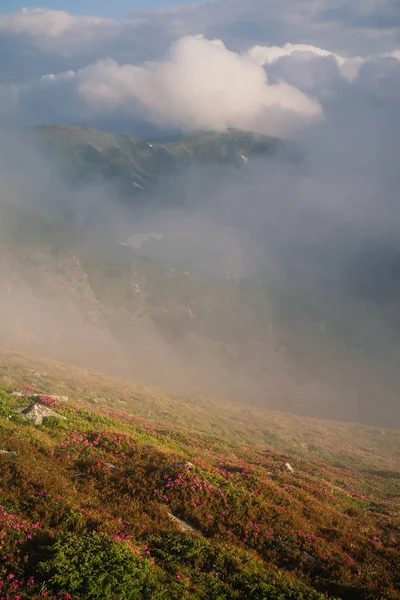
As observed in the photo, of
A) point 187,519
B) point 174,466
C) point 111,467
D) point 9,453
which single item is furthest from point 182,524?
point 9,453

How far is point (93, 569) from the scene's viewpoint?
9.99 m

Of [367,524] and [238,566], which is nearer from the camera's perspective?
[238,566]

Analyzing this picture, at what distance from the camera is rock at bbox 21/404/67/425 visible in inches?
858

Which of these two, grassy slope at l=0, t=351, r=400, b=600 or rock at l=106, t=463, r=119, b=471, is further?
rock at l=106, t=463, r=119, b=471

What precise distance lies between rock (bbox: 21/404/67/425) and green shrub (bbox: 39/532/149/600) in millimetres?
12260

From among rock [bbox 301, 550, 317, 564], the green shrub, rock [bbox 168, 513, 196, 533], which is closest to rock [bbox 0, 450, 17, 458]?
the green shrub

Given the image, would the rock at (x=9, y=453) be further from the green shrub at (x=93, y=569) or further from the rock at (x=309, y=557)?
the rock at (x=309, y=557)

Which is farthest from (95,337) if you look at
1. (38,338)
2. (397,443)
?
(397,443)

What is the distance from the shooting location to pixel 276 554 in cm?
1362

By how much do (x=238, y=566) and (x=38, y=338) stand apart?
160 meters

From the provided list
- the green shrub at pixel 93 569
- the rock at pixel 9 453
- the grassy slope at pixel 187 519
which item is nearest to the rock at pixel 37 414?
the grassy slope at pixel 187 519

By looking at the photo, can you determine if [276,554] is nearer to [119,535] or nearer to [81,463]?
[119,535]

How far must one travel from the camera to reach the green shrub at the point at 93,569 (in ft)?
30.7

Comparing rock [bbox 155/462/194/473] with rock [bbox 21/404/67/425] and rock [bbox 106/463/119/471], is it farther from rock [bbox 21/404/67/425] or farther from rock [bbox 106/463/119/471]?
rock [bbox 21/404/67/425]
